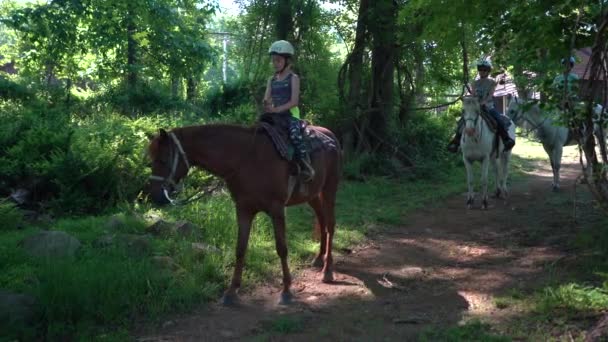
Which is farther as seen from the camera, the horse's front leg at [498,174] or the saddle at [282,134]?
the horse's front leg at [498,174]

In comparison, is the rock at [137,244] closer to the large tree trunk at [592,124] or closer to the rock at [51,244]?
the rock at [51,244]

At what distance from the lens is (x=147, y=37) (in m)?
17.4

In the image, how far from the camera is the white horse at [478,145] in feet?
34.0

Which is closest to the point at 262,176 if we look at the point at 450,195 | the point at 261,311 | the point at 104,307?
the point at 261,311

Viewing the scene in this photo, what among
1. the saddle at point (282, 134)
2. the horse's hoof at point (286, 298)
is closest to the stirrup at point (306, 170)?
the saddle at point (282, 134)

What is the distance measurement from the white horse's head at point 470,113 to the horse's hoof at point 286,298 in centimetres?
583

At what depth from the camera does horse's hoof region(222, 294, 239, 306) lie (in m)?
5.72

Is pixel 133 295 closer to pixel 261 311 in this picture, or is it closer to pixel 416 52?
pixel 261 311

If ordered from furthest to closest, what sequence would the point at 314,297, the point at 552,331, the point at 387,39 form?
the point at 387,39
the point at 314,297
the point at 552,331

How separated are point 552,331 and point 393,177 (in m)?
9.80

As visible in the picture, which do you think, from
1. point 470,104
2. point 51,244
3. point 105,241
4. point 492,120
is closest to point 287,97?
point 105,241

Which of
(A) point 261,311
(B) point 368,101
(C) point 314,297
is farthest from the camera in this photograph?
(B) point 368,101

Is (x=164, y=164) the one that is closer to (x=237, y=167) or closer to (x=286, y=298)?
(x=237, y=167)

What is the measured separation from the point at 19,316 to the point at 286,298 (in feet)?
8.13
